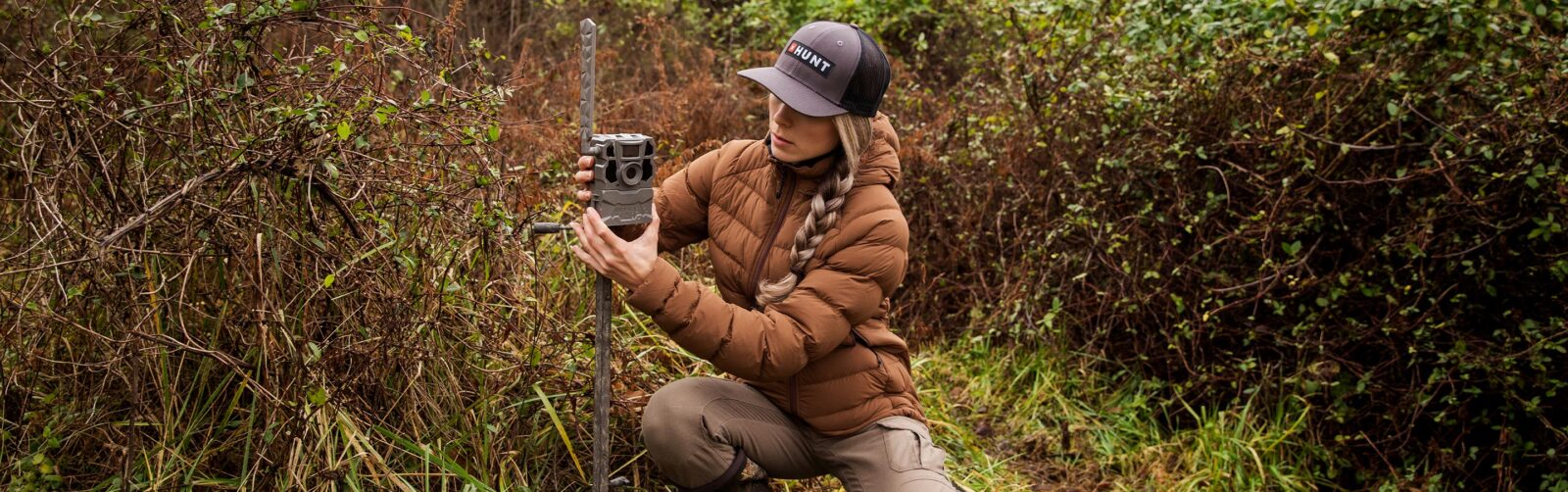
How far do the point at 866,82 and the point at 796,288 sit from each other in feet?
1.59

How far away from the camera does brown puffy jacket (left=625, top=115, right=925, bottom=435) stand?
250 cm

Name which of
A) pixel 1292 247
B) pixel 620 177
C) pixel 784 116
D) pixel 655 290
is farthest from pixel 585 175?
pixel 1292 247

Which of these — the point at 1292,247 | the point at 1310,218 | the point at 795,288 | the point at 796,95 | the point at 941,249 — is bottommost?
the point at 941,249

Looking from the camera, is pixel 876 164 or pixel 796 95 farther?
pixel 876 164

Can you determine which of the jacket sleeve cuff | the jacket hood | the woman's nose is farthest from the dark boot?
the woman's nose

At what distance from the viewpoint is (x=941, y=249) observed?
549 centimetres

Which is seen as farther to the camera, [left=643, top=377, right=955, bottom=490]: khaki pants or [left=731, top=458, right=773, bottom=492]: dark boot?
[left=731, top=458, right=773, bottom=492]: dark boot

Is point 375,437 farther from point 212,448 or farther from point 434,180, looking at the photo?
point 434,180

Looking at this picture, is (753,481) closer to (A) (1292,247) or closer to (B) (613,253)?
(B) (613,253)

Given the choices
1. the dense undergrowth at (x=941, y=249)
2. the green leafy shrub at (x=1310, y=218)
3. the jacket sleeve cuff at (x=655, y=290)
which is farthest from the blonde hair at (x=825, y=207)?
the green leafy shrub at (x=1310, y=218)

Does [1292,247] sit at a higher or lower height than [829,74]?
lower

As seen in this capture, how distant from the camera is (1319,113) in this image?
431 centimetres

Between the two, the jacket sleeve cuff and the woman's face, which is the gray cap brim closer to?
the woman's face

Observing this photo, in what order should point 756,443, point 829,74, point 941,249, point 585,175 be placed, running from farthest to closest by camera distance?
point 941,249 → point 756,443 → point 829,74 → point 585,175
